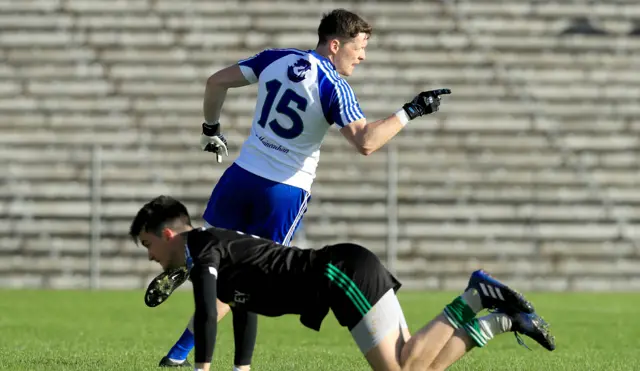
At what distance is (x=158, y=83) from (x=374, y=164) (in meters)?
3.31

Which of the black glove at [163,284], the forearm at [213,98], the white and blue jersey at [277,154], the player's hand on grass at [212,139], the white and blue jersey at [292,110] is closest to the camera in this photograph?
the black glove at [163,284]

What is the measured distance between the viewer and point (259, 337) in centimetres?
902

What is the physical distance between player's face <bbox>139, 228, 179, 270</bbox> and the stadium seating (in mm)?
10193

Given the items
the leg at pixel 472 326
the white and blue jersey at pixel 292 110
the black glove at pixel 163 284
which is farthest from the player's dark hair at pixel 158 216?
the leg at pixel 472 326

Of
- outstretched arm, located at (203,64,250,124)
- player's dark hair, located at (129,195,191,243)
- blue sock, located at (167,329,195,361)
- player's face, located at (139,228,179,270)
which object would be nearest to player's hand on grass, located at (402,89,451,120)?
outstretched arm, located at (203,64,250,124)

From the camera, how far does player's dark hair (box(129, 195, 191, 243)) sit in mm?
5348

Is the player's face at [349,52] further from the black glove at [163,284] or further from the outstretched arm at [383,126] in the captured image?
A: the black glove at [163,284]

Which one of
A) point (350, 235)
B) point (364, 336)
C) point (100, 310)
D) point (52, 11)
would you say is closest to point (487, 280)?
point (364, 336)

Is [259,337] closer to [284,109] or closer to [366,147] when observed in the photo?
[284,109]

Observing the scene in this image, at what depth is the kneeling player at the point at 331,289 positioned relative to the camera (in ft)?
17.4

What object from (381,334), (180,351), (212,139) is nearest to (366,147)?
(381,334)

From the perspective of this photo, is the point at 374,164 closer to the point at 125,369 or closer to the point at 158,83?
the point at 158,83

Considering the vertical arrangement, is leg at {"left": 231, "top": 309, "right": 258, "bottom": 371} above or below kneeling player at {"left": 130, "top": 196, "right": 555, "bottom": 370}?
below

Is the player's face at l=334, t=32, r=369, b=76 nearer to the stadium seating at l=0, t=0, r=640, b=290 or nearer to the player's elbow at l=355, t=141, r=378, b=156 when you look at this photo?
the player's elbow at l=355, t=141, r=378, b=156
